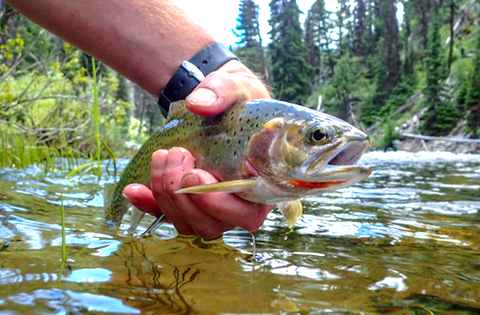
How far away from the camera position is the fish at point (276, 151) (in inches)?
68.9

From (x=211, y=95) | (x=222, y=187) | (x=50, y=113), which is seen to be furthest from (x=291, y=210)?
(x=50, y=113)

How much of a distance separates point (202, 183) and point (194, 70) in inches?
31.1

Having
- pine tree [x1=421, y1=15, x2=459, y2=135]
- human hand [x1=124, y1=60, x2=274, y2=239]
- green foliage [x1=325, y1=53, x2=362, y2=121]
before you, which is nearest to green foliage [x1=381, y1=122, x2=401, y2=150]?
pine tree [x1=421, y1=15, x2=459, y2=135]

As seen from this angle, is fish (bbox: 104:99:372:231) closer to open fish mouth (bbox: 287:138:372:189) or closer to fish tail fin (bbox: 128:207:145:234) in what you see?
open fish mouth (bbox: 287:138:372:189)

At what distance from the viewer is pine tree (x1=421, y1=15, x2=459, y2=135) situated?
1104 inches

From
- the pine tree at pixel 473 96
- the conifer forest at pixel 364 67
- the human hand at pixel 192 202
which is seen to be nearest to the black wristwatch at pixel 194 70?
the human hand at pixel 192 202

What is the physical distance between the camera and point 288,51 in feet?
176

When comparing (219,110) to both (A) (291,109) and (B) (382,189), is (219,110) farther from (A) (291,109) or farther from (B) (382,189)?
(B) (382,189)

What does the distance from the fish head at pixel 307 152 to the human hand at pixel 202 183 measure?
252 millimetres

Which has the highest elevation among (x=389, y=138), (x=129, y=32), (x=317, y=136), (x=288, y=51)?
(x=288, y=51)

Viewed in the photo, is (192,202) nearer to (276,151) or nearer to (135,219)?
(276,151)

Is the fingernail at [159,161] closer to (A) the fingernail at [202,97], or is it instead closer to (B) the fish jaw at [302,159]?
(A) the fingernail at [202,97]

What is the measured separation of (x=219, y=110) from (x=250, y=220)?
1.99 ft

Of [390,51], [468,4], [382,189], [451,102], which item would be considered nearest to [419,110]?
[451,102]
